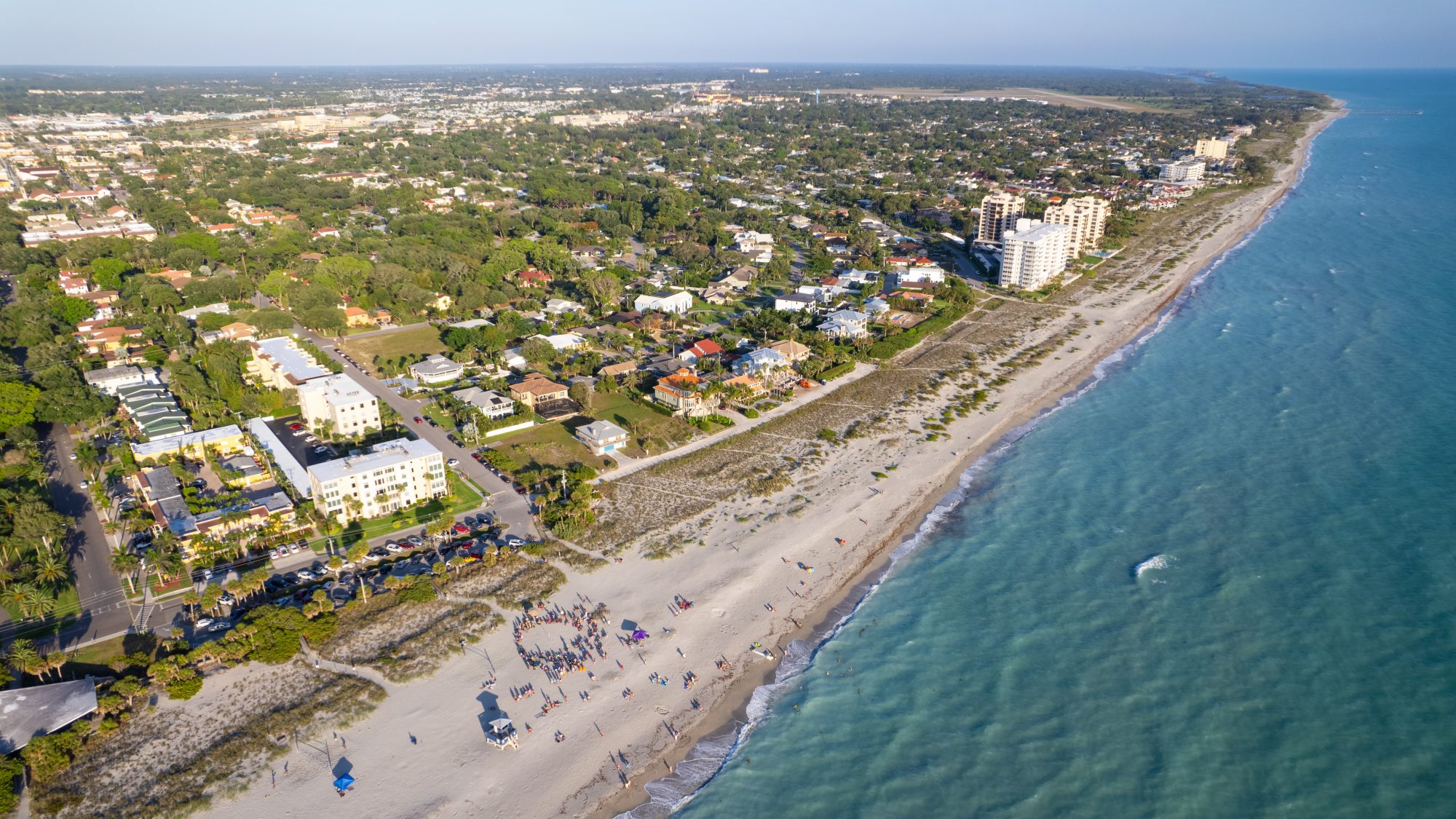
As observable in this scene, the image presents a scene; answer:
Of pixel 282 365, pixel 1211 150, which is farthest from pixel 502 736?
pixel 1211 150

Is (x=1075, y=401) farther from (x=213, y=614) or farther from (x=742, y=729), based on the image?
(x=213, y=614)

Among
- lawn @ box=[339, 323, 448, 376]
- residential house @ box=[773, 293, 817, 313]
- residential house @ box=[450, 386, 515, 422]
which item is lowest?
residential house @ box=[450, 386, 515, 422]

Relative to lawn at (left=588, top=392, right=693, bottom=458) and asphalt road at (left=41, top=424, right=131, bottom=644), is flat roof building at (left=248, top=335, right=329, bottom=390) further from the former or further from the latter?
lawn at (left=588, top=392, right=693, bottom=458)

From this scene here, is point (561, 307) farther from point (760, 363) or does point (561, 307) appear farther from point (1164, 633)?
point (1164, 633)

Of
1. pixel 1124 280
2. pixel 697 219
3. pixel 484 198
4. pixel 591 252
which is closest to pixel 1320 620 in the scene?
pixel 1124 280

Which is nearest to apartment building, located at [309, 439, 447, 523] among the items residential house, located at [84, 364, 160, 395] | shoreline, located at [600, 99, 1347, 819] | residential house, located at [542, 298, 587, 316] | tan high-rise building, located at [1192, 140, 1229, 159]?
shoreline, located at [600, 99, 1347, 819]
